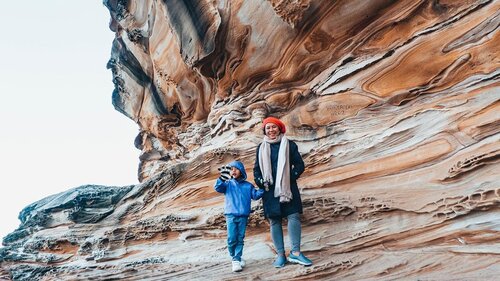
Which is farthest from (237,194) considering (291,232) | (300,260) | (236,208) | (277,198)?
(300,260)

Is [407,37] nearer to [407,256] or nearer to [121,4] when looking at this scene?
[407,256]

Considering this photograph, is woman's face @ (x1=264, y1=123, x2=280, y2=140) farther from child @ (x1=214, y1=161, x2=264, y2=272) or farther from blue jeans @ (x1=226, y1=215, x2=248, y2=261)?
blue jeans @ (x1=226, y1=215, x2=248, y2=261)

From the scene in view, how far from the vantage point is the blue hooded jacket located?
5703 mm

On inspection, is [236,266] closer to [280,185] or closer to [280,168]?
[280,185]

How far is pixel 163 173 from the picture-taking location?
8938 millimetres

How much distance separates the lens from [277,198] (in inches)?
214

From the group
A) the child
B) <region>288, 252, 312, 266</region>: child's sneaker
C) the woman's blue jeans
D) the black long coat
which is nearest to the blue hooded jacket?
the child

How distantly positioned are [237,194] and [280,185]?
2.26 ft

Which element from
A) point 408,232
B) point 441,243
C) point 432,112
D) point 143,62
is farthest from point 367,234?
point 143,62

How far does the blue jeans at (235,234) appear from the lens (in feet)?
18.6

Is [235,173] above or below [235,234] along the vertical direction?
above

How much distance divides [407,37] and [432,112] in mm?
1552

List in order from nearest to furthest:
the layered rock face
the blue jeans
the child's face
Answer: the layered rock face < the blue jeans < the child's face

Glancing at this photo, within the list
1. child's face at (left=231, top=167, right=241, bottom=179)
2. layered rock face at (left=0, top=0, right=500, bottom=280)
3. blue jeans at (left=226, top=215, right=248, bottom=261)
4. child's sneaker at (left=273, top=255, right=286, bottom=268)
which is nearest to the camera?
layered rock face at (left=0, top=0, right=500, bottom=280)
